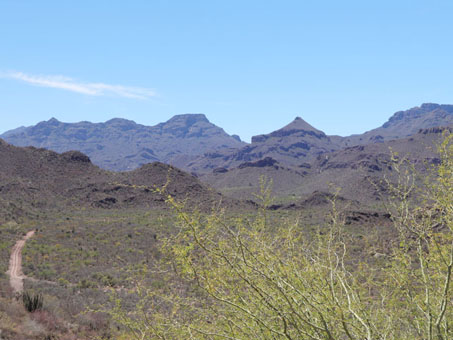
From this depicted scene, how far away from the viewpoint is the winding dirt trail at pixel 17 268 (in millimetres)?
16116

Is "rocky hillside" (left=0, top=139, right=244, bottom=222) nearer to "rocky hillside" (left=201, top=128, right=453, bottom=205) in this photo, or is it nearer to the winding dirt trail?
the winding dirt trail

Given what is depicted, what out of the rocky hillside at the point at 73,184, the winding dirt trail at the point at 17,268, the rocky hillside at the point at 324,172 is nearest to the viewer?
the winding dirt trail at the point at 17,268

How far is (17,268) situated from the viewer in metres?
19.5

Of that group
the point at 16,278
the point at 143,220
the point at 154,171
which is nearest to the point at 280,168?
the point at 154,171

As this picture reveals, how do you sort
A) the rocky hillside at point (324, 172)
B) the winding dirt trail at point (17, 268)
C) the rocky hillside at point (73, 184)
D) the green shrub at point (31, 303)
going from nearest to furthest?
the green shrub at point (31, 303) → the winding dirt trail at point (17, 268) → the rocky hillside at point (73, 184) → the rocky hillside at point (324, 172)

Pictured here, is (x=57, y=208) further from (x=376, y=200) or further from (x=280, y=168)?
(x=280, y=168)

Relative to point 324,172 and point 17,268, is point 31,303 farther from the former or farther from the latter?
point 324,172

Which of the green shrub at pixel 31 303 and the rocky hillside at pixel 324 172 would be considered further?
the rocky hillside at pixel 324 172

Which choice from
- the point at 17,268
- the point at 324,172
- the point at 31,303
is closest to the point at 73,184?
the point at 17,268

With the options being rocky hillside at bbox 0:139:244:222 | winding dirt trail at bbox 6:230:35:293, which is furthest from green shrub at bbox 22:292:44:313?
rocky hillside at bbox 0:139:244:222

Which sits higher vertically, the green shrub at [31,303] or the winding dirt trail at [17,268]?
the green shrub at [31,303]

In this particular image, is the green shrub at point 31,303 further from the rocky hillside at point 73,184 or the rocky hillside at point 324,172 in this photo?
the rocky hillside at point 324,172

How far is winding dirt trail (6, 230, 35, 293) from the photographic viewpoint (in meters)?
16.1

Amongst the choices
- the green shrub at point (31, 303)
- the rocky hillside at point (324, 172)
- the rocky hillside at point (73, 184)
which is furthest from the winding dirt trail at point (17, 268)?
the rocky hillside at point (324, 172)
